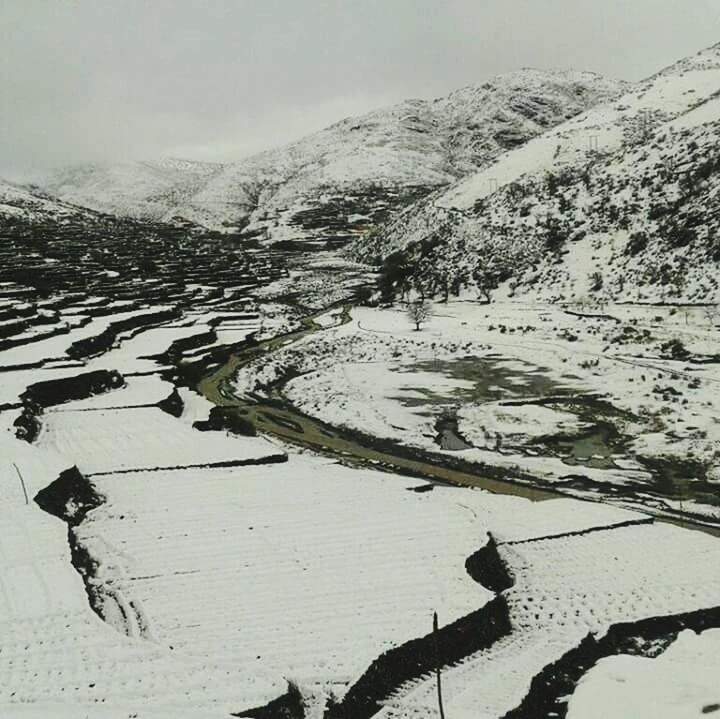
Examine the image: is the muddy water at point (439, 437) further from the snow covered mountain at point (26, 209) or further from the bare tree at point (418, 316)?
the snow covered mountain at point (26, 209)

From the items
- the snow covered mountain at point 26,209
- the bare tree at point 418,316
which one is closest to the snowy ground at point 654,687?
the bare tree at point 418,316

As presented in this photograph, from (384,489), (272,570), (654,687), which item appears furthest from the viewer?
(384,489)

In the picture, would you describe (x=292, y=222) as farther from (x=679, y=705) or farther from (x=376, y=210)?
(x=679, y=705)

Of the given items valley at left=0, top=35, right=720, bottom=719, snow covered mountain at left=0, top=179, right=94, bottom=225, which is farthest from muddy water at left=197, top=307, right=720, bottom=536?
snow covered mountain at left=0, top=179, right=94, bottom=225

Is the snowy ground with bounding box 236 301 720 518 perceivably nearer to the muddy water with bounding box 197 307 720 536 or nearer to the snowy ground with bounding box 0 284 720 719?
the muddy water with bounding box 197 307 720 536

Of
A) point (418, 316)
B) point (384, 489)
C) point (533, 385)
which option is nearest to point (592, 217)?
point (418, 316)

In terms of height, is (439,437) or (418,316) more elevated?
(418,316)

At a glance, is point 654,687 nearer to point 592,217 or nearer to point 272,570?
point 272,570

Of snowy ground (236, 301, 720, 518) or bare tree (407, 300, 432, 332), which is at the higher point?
bare tree (407, 300, 432, 332)

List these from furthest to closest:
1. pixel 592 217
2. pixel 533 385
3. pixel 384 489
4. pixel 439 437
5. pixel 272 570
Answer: pixel 592 217 → pixel 533 385 → pixel 439 437 → pixel 384 489 → pixel 272 570
